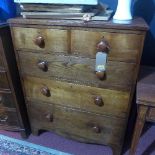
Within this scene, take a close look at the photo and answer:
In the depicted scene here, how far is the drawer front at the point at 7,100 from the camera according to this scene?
1.40 m

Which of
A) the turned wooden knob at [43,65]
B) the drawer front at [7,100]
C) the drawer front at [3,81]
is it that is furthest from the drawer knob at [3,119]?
the turned wooden knob at [43,65]

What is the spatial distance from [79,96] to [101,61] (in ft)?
0.99

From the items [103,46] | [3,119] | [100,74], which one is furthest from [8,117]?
[103,46]

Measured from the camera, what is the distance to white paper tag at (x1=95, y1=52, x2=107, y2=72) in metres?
1.03

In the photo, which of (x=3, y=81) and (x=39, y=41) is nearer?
(x=39, y=41)

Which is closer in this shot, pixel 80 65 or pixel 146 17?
pixel 80 65

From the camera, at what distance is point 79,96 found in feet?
4.04

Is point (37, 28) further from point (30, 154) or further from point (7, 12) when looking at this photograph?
point (30, 154)

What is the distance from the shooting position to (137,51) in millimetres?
978

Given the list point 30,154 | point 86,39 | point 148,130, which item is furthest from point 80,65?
point 148,130

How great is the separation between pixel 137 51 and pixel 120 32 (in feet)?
0.43

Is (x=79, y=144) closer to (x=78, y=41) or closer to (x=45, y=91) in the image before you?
(x=45, y=91)

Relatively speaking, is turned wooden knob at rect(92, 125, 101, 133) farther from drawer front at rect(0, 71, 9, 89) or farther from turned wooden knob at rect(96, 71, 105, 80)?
drawer front at rect(0, 71, 9, 89)

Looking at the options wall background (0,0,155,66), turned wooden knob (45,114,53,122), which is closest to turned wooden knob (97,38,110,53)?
wall background (0,0,155,66)
